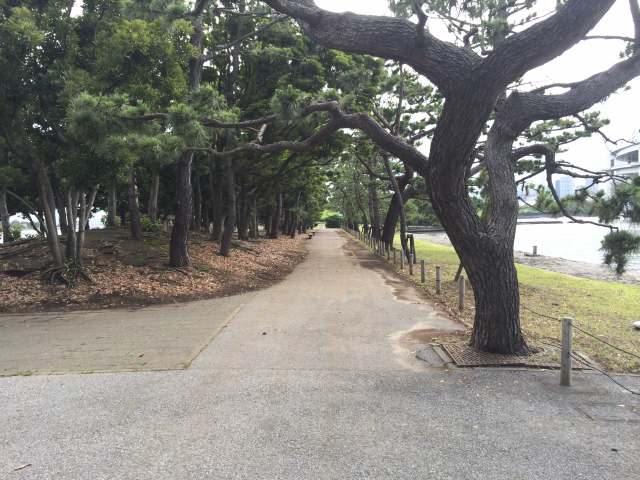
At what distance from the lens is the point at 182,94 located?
392 inches

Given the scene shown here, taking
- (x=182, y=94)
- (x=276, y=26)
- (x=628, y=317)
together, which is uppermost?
(x=276, y=26)

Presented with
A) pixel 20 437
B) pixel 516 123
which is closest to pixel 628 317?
pixel 516 123

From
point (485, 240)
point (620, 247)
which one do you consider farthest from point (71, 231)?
point (620, 247)

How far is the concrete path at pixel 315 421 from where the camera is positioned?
326cm

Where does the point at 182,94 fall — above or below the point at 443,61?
above

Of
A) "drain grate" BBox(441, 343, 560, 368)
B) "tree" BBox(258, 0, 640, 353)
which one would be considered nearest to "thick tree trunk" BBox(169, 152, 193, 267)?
"tree" BBox(258, 0, 640, 353)

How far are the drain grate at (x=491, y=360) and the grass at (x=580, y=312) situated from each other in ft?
1.35

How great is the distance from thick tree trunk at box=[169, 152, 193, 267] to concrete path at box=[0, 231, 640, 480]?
273 inches

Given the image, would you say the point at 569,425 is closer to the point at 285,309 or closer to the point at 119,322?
the point at 285,309

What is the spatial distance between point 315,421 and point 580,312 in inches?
315

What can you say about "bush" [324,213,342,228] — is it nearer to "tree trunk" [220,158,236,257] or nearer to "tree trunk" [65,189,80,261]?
"tree trunk" [220,158,236,257]

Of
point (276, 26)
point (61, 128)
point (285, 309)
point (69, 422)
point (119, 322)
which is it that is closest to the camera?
point (69, 422)

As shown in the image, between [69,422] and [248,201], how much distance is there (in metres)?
22.7

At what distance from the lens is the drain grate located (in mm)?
5434
